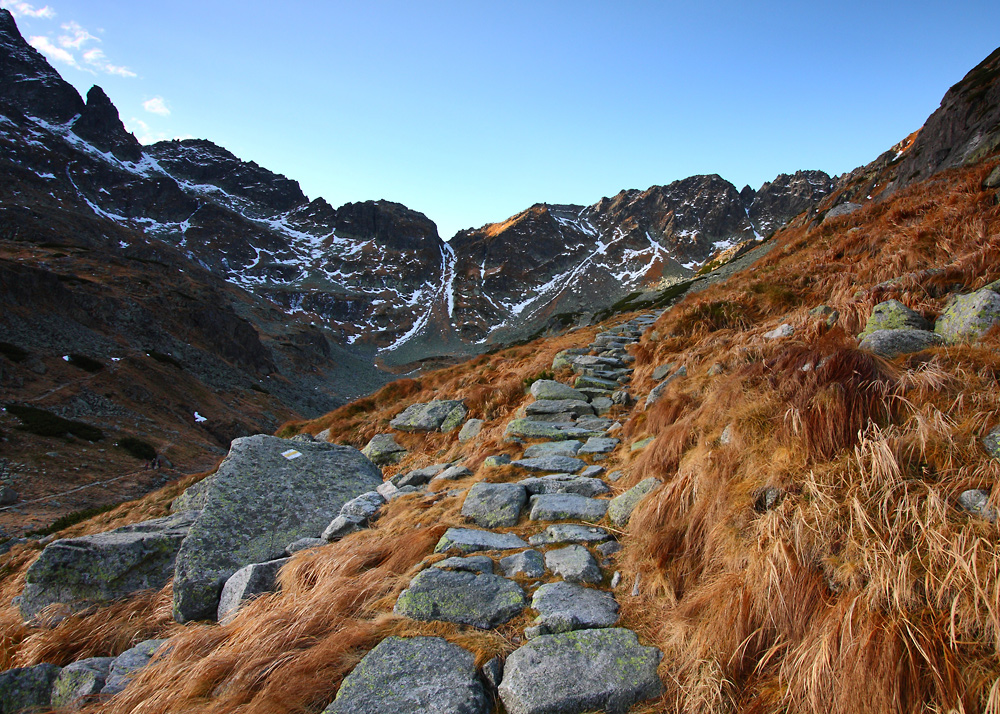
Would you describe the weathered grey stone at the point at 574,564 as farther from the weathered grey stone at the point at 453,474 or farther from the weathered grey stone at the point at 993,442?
the weathered grey stone at the point at 453,474

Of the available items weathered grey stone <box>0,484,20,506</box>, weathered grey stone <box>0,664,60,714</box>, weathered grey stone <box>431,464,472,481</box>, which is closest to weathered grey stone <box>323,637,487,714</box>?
weathered grey stone <box>0,664,60,714</box>

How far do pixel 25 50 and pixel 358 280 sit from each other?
159752 millimetres

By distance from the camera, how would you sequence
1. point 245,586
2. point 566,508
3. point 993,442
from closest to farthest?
1. point 993,442
2. point 245,586
3. point 566,508

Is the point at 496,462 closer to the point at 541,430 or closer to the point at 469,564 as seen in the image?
the point at 541,430

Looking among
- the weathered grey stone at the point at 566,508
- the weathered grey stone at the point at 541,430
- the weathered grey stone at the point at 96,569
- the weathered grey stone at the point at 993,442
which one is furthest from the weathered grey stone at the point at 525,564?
the weathered grey stone at the point at 96,569

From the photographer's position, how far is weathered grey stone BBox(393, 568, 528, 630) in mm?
2852

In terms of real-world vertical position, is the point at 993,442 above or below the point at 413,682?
above

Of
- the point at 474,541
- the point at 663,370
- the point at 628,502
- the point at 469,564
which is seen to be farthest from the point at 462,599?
the point at 663,370

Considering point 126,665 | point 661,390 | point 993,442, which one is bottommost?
point 126,665

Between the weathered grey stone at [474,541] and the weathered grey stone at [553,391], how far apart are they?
4520mm

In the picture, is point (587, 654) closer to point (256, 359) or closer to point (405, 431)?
point (405, 431)

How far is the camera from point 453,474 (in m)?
6.16

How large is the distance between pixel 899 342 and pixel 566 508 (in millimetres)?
3265

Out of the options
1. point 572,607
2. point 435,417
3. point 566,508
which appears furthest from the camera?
point 435,417
